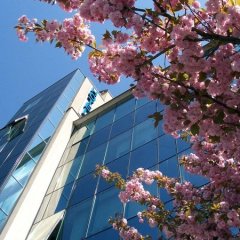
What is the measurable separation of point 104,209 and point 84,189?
7.94 feet

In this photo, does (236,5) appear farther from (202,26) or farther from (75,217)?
(75,217)

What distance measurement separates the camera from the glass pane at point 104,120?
20.2m

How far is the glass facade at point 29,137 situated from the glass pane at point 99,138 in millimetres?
2733

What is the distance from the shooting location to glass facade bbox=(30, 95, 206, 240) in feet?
40.1

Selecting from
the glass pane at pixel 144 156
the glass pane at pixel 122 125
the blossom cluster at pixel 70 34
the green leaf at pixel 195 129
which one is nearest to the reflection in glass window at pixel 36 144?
the glass pane at pixel 122 125

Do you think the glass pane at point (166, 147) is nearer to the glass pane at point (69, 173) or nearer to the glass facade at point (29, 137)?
the glass pane at point (69, 173)

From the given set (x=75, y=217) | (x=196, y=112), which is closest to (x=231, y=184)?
(x=196, y=112)

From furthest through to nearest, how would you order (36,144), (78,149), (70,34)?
(36,144), (78,149), (70,34)

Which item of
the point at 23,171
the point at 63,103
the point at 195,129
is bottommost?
the point at 23,171

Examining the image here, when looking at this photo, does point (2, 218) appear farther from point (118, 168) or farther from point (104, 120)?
point (104, 120)

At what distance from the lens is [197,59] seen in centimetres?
440

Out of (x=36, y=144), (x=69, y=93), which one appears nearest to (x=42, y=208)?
(x=36, y=144)

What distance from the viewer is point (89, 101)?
28.2 meters

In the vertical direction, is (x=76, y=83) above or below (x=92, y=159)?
above
